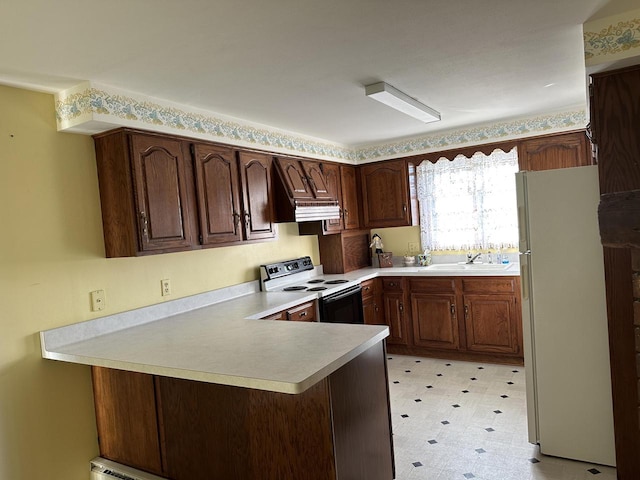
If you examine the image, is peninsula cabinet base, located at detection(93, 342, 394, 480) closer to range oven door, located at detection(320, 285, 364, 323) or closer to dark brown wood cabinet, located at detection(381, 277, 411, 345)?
range oven door, located at detection(320, 285, 364, 323)

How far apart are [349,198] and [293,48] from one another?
290cm

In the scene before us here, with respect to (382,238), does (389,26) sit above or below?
above

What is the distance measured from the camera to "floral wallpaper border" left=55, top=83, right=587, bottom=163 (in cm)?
241

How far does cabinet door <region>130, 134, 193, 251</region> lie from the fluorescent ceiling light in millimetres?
1299

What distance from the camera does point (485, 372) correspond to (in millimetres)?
3990

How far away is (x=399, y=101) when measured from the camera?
2.98 meters

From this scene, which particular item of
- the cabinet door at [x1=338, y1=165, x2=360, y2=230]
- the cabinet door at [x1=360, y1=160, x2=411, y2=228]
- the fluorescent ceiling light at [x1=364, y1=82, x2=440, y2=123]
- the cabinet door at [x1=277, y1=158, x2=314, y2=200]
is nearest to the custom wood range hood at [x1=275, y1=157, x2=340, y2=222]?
the cabinet door at [x1=277, y1=158, x2=314, y2=200]

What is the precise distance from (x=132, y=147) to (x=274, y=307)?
137cm

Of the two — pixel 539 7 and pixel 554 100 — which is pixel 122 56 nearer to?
pixel 539 7

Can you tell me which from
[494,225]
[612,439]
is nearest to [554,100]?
[494,225]

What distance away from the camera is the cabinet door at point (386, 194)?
4867 millimetres

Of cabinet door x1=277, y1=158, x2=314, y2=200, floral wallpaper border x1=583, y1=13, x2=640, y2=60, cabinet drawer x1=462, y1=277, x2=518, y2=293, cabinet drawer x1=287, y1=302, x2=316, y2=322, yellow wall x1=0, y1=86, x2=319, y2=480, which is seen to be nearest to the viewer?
floral wallpaper border x1=583, y1=13, x2=640, y2=60

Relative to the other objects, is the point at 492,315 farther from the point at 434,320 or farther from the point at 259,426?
the point at 259,426

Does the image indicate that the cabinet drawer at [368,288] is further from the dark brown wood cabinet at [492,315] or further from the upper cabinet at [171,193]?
the upper cabinet at [171,193]
